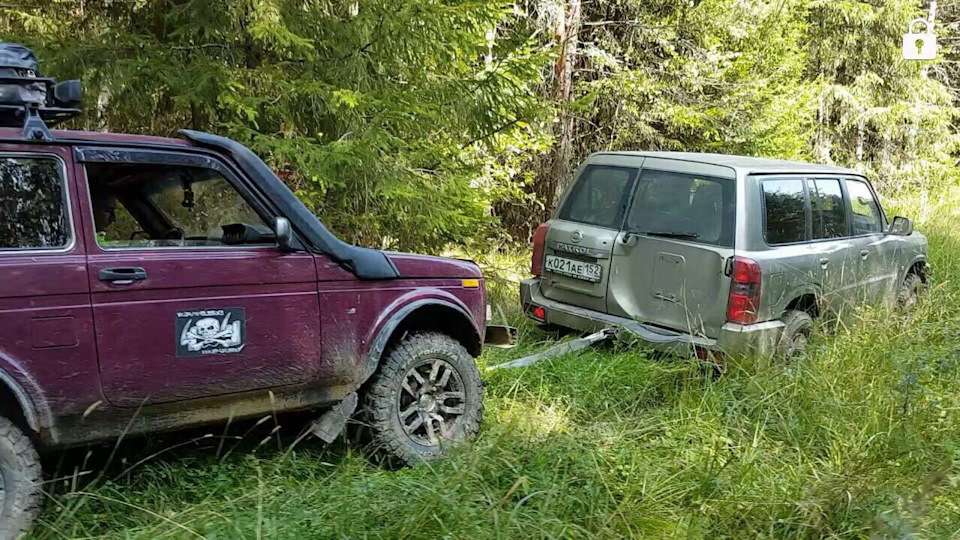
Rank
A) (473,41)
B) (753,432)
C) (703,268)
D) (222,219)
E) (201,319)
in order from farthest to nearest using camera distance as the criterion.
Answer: (473,41) → (703,268) → (753,432) → (222,219) → (201,319)

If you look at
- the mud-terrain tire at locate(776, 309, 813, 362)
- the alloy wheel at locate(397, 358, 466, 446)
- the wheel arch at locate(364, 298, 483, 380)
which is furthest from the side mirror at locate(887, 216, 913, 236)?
the alloy wheel at locate(397, 358, 466, 446)

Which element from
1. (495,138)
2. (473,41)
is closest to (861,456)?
(473,41)

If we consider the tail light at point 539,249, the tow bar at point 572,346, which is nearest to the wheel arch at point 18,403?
the tow bar at point 572,346

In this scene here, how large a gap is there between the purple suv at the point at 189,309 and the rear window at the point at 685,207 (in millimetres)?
1990

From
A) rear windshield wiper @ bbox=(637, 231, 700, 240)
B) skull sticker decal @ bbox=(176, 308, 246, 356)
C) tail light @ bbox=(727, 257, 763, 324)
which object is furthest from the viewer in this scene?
rear windshield wiper @ bbox=(637, 231, 700, 240)

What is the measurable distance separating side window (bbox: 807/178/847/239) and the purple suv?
138 inches

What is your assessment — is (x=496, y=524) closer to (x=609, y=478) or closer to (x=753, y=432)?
(x=609, y=478)

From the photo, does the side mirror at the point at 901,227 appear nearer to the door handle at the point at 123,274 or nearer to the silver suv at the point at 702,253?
the silver suv at the point at 702,253

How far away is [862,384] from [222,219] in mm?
4287

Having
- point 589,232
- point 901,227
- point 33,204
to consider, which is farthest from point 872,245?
point 33,204

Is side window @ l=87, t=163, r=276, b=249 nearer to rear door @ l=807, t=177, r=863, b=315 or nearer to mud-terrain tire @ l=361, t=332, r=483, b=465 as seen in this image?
mud-terrain tire @ l=361, t=332, r=483, b=465

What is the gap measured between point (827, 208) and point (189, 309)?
221 inches

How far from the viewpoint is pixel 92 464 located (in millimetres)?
4035

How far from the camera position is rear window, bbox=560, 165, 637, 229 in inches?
250
